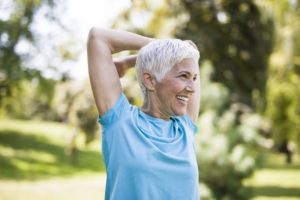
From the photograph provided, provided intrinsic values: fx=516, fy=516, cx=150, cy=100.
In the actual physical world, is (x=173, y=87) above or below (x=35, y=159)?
above

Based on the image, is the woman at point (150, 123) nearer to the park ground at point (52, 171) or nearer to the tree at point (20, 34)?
the tree at point (20, 34)

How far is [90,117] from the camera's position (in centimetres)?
1099

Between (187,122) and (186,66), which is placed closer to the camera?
(186,66)

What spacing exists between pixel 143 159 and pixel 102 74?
21cm

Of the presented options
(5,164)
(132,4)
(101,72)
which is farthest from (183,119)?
(5,164)

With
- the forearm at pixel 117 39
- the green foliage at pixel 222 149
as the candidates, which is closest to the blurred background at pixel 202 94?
the green foliage at pixel 222 149

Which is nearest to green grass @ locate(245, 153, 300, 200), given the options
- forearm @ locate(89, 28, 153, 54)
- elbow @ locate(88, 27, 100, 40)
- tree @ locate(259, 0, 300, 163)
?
tree @ locate(259, 0, 300, 163)

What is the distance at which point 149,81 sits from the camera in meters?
1.10

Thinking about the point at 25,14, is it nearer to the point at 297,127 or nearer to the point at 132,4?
the point at 132,4

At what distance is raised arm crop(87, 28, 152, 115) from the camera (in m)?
1.09

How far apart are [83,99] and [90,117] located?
823mm

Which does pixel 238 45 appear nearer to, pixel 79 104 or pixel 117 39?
pixel 79 104

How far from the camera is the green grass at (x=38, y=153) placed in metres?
13.0

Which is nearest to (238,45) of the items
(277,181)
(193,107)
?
(277,181)
